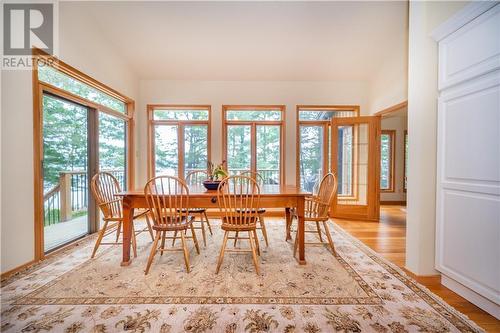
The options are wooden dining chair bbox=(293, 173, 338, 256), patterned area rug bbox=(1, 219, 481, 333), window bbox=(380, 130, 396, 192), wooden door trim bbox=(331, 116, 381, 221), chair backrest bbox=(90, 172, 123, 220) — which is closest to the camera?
patterned area rug bbox=(1, 219, 481, 333)

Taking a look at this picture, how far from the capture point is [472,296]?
170cm

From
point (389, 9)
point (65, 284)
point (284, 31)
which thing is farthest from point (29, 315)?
point (389, 9)

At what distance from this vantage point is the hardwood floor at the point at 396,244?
1573 millimetres

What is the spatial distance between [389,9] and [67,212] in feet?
18.5

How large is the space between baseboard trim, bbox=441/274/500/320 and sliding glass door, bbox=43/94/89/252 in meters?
4.15

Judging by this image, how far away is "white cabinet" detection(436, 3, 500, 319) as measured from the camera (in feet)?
5.06

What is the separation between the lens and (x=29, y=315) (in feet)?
5.03

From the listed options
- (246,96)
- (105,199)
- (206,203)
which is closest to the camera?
(206,203)

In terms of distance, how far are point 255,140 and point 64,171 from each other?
3.21 metres

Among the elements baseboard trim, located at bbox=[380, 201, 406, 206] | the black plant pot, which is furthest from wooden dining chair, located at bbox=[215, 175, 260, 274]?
baseboard trim, located at bbox=[380, 201, 406, 206]

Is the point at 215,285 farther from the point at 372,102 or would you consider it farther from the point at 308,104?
the point at 372,102

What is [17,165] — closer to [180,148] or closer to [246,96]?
[180,148]

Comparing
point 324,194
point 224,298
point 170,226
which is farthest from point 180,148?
point 224,298

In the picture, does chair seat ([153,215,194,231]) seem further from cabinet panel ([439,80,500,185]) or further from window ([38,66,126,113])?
cabinet panel ([439,80,500,185])
